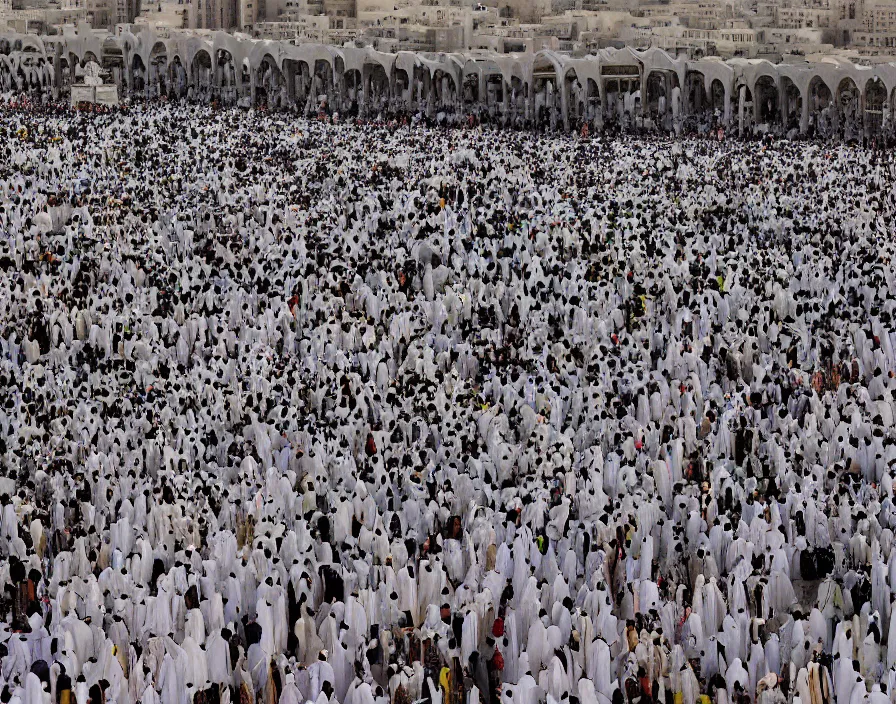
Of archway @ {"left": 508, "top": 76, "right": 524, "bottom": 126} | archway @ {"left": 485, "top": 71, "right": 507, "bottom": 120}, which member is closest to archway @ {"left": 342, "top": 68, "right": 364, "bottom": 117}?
archway @ {"left": 485, "top": 71, "right": 507, "bottom": 120}

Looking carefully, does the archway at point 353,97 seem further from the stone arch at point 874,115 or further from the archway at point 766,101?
the stone arch at point 874,115

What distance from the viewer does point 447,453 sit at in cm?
1020

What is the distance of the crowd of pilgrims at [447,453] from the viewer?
7.14m

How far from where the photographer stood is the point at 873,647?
7133 millimetres

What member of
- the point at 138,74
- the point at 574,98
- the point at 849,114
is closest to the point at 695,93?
the point at 574,98

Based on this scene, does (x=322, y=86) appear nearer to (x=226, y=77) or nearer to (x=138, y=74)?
(x=226, y=77)

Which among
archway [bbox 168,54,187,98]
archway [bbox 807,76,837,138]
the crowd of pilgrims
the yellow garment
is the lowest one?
the yellow garment

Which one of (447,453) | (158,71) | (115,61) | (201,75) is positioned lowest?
(447,453)

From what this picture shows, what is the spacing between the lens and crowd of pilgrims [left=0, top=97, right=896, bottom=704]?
23.4 feet

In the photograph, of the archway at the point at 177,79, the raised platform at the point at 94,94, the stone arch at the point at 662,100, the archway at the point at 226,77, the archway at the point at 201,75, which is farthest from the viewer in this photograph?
the archway at the point at 177,79

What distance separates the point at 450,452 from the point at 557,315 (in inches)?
174

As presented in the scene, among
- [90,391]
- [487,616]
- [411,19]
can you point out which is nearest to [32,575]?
[487,616]

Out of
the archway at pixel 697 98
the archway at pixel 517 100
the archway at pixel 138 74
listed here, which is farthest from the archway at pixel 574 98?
the archway at pixel 138 74

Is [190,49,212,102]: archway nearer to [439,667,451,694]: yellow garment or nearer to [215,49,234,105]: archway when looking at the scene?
[215,49,234,105]: archway
